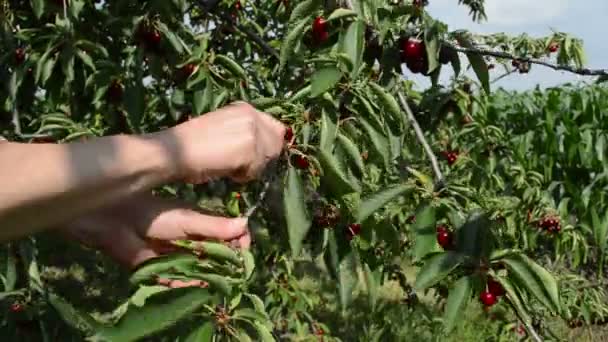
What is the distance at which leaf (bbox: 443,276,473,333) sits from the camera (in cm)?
107

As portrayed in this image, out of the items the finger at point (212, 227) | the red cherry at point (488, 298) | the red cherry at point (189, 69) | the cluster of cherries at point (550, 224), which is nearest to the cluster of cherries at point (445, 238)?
the red cherry at point (488, 298)

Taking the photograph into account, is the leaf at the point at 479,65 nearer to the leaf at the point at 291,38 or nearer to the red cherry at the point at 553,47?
the leaf at the point at 291,38

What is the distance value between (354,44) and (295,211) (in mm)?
339

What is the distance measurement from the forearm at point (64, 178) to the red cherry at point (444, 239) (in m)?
0.65

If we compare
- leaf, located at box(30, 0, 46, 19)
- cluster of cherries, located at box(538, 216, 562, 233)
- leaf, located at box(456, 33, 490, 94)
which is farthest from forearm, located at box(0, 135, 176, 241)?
cluster of cherries, located at box(538, 216, 562, 233)

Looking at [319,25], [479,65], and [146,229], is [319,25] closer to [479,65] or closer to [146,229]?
[479,65]

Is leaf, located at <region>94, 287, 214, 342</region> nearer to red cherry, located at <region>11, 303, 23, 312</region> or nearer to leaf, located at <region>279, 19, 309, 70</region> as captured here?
leaf, located at <region>279, 19, 309, 70</region>

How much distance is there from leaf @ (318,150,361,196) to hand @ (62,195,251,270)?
180mm

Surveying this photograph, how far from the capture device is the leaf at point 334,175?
1114mm

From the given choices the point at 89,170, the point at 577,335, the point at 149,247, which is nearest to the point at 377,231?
the point at 149,247

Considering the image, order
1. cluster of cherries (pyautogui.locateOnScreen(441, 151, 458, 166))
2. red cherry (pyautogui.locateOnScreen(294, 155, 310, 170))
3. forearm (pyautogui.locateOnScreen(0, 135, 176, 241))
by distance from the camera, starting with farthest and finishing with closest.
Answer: cluster of cherries (pyautogui.locateOnScreen(441, 151, 458, 166))
red cherry (pyautogui.locateOnScreen(294, 155, 310, 170))
forearm (pyautogui.locateOnScreen(0, 135, 176, 241))

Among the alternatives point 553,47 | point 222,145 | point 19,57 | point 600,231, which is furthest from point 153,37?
point 600,231

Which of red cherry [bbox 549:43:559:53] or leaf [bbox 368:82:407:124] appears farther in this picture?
red cherry [bbox 549:43:559:53]

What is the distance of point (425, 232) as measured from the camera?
119 centimetres
